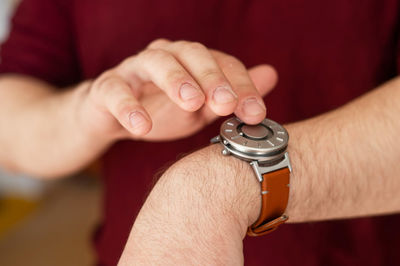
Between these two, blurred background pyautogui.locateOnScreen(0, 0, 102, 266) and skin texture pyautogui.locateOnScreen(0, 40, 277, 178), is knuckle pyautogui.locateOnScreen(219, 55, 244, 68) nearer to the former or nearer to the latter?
skin texture pyautogui.locateOnScreen(0, 40, 277, 178)

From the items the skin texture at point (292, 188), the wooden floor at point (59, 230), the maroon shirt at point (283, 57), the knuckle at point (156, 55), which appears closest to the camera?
the skin texture at point (292, 188)

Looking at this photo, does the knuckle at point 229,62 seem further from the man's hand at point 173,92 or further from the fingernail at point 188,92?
the fingernail at point 188,92

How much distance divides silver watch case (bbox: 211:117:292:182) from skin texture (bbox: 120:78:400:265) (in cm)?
2

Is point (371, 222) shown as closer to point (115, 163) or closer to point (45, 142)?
point (115, 163)

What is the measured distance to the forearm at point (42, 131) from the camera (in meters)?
0.86

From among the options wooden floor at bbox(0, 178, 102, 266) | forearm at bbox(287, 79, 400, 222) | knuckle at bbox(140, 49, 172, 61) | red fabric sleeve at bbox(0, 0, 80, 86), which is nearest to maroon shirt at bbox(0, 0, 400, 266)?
red fabric sleeve at bbox(0, 0, 80, 86)

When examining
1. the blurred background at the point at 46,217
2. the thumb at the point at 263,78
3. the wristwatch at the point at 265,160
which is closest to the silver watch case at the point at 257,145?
the wristwatch at the point at 265,160

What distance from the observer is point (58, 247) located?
2117 mm

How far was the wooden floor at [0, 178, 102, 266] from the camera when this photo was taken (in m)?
2.05

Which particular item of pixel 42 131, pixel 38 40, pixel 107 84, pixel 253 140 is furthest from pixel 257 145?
pixel 38 40

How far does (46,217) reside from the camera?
2.31 metres

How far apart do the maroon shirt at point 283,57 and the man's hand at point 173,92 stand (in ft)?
0.62

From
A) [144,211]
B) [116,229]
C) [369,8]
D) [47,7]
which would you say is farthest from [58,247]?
[369,8]

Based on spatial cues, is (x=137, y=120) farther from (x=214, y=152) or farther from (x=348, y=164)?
(x=348, y=164)
